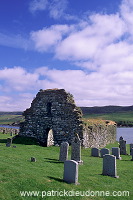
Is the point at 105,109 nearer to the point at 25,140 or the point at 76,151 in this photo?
the point at 25,140

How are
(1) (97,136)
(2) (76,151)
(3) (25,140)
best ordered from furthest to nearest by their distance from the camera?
(1) (97,136)
(3) (25,140)
(2) (76,151)

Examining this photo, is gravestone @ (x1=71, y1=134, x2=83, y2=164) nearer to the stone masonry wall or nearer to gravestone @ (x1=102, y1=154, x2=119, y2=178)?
gravestone @ (x1=102, y1=154, x2=119, y2=178)

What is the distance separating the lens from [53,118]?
26.6 metres

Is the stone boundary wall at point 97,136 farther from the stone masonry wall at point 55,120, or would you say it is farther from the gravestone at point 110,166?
the gravestone at point 110,166

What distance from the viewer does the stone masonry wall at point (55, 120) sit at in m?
25.5

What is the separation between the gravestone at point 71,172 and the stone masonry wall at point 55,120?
14.7 m

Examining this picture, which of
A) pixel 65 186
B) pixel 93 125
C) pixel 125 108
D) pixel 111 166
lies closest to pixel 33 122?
pixel 93 125

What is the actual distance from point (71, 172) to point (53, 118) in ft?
55.8

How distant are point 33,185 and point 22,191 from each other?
654mm

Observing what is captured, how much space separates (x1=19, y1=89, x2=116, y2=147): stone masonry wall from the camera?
25469 mm

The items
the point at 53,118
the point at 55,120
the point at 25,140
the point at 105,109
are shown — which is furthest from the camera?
the point at 105,109

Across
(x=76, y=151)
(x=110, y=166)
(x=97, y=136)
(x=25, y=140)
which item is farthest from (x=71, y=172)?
(x=97, y=136)

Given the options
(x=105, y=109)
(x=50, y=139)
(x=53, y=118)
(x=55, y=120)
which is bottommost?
(x=50, y=139)

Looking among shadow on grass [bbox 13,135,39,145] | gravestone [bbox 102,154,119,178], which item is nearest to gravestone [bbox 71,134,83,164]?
gravestone [bbox 102,154,119,178]
